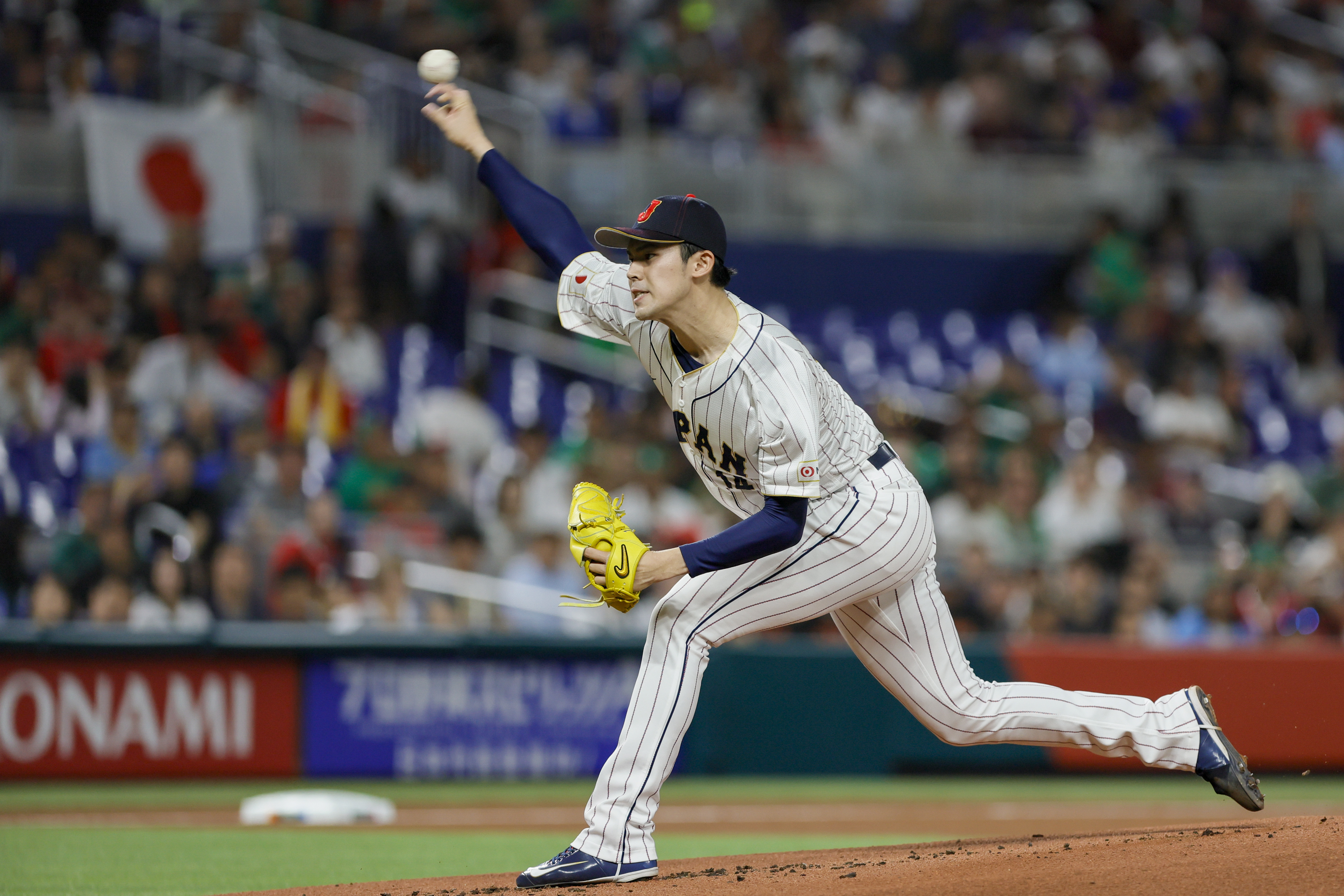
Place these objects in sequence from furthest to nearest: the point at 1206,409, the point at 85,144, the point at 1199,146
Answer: the point at 1199,146 < the point at 1206,409 < the point at 85,144

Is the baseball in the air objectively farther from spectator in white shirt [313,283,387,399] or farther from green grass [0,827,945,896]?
spectator in white shirt [313,283,387,399]

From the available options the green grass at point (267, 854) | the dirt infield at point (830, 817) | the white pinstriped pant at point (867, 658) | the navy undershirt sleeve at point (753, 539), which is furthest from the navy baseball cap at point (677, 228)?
the dirt infield at point (830, 817)

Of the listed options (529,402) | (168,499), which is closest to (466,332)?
(529,402)

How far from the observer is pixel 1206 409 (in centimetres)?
1267

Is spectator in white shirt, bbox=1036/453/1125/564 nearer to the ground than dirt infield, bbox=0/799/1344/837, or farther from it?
farther from it

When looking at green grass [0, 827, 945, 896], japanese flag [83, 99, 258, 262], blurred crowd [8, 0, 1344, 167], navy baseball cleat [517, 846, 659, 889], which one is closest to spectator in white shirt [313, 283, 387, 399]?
japanese flag [83, 99, 258, 262]

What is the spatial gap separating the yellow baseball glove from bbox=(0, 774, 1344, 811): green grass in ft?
13.9

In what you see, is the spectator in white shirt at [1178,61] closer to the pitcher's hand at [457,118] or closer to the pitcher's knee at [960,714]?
the pitcher's hand at [457,118]

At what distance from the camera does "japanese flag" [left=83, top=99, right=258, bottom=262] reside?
11.8m

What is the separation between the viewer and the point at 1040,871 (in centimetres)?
403

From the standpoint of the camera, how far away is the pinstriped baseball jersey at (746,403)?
4098 mm

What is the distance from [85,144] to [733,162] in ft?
16.5

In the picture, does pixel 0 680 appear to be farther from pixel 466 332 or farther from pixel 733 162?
pixel 733 162

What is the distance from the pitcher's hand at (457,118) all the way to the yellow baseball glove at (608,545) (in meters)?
1.12
